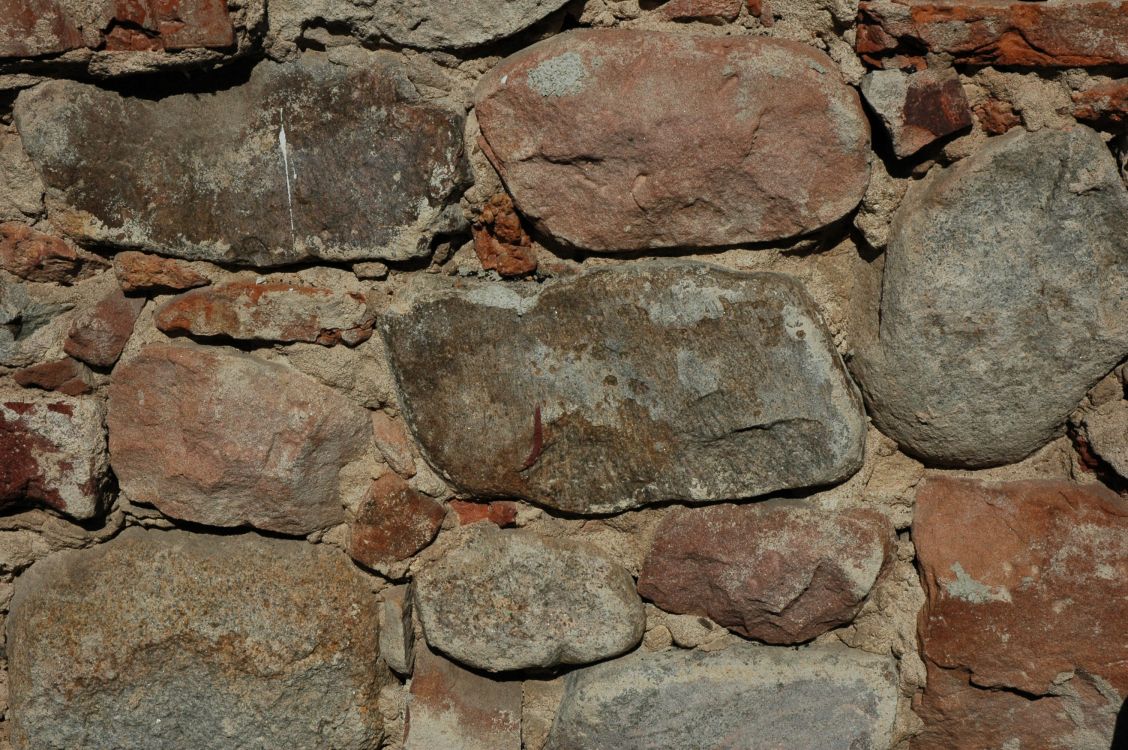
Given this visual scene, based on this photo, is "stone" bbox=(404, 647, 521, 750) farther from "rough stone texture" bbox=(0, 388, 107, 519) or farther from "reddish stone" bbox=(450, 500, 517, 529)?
"rough stone texture" bbox=(0, 388, 107, 519)

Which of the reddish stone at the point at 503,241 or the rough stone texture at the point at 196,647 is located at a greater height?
the reddish stone at the point at 503,241

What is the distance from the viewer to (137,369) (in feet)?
4.14

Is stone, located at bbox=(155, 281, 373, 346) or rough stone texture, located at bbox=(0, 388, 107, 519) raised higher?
stone, located at bbox=(155, 281, 373, 346)

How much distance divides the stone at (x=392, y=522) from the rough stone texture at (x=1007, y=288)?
591 millimetres

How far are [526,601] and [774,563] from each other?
0.32 meters

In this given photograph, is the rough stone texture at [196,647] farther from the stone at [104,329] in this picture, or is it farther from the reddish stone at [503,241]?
the reddish stone at [503,241]

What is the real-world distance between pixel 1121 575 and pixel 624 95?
0.80 meters

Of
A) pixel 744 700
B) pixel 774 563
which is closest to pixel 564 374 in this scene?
pixel 774 563

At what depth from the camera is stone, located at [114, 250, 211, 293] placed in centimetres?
122

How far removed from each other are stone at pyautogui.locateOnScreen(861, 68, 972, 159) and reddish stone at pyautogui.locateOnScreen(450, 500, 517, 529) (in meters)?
0.65

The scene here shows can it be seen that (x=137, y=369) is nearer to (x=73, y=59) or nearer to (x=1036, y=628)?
(x=73, y=59)

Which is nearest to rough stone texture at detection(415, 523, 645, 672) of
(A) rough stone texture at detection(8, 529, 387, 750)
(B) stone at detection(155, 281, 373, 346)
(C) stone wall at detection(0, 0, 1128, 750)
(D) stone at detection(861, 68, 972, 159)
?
(C) stone wall at detection(0, 0, 1128, 750)

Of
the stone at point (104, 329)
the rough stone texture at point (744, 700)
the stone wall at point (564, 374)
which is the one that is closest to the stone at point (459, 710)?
the stone wall at point (564, 374)

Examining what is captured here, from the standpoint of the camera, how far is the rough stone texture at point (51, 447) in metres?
1.27
